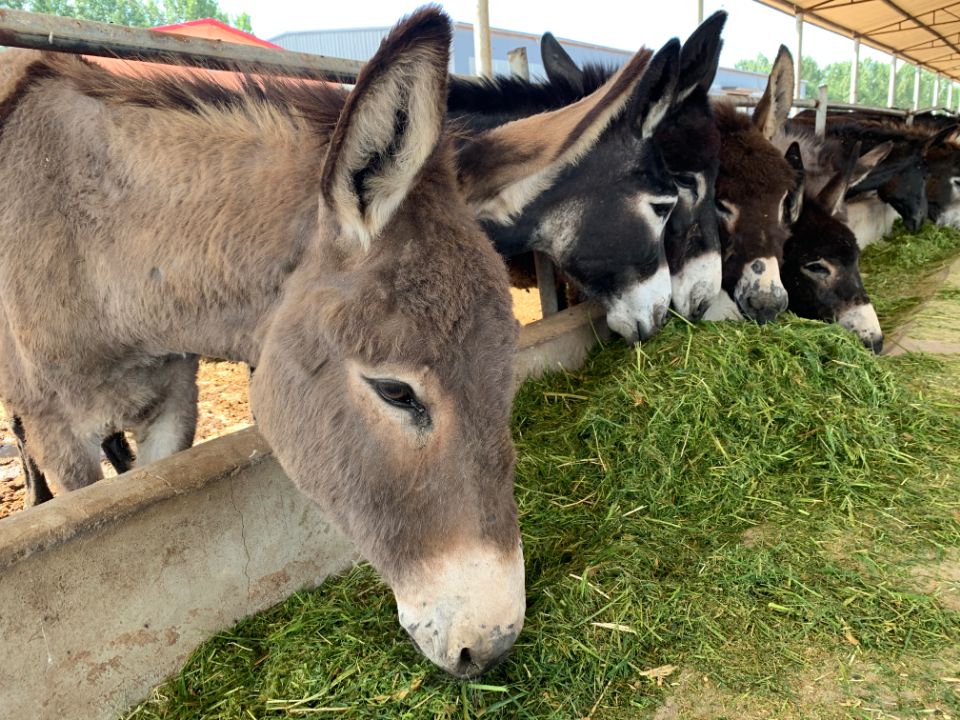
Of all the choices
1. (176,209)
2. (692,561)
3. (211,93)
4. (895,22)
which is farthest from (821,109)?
(895,22)

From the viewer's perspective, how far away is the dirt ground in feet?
12.6

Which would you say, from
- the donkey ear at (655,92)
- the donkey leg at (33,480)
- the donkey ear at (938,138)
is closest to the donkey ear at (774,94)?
the donkey ear at (655,92)

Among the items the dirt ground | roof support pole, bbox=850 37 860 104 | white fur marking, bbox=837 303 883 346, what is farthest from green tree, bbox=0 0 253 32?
roof support pole, bbox=850 37 860 104

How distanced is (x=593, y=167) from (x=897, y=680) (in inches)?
111

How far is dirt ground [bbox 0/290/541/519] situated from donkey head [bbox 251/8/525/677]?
7.52ft

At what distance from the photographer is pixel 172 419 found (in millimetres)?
2564

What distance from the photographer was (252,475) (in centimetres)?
230

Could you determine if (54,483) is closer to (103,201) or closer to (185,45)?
(103,201)

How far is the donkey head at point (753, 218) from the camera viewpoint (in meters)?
4.39

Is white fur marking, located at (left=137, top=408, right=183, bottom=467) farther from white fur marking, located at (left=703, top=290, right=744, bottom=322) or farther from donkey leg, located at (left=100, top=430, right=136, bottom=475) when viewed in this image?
white fur marking, located at (left=703, top=290, right=744, bottom=322)

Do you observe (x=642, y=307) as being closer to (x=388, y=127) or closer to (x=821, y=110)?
(x=388, y=127)

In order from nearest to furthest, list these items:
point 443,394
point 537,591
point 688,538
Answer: point 443,394
point 537,591
point 688,538

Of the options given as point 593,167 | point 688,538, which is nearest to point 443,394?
point 688,538

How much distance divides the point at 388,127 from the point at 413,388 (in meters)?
0.60
